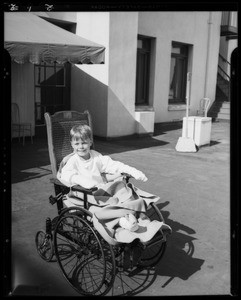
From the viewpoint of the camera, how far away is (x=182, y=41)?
43.2 feet

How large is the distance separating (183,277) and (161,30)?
417 inches

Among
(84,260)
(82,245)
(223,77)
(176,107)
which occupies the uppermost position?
(223,77)

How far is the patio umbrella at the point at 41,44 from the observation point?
5.76 m

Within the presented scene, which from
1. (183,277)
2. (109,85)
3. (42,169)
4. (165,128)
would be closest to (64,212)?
(183,277)

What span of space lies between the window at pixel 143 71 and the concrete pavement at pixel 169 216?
Result: 365cm

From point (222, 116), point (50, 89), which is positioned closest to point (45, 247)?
point (50, 89)

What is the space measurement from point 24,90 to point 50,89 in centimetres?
103

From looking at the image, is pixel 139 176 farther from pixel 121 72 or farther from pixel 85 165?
pixel 121 72

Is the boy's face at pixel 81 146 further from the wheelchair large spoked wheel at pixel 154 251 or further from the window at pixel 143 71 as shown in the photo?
the window at pixel 143 71

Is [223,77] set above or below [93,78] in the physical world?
above

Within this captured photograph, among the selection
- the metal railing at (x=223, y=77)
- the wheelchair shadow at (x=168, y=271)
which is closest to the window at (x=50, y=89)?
the wheelchair shadow at (x=168, y=271)

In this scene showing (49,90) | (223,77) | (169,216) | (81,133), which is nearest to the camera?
(81,133)

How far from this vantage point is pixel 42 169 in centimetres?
646
